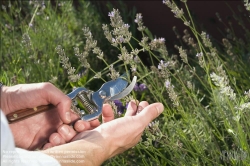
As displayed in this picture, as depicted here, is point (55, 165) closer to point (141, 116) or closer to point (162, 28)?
point (141, 116)

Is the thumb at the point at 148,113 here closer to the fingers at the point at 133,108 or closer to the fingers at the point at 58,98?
the fingers at the point at 133,108

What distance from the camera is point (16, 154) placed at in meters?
1.66

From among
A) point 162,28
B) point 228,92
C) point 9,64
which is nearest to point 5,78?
point 9,64

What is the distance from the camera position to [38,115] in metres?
2.47

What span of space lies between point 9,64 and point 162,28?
167 cm

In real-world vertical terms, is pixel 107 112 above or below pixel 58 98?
below

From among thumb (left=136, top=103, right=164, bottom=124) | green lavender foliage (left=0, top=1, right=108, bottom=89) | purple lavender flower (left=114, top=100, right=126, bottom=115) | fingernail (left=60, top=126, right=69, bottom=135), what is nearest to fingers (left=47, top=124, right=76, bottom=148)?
fingernail (left=60, top=126, right=69, bottom=135)

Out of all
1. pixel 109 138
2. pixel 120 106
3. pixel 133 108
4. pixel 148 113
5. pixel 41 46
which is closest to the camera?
pixel 109 138

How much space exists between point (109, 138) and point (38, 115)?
0.46 metres

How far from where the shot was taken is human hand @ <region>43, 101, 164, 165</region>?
2035 millimetres

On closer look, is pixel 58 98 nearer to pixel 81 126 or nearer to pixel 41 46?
pixel 81 126

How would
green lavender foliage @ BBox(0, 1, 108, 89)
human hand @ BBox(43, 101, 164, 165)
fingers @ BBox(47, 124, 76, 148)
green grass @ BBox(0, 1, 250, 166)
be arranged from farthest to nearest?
1. green lavender foliage @ BBox(0, 1, 108, 89)
2. green grass @ BBox(0, 1, 250, 166)
3. fingers @ BBox(47, 124, 76, 148)
4. human hand @ BBox(43, 101, 164, 165)

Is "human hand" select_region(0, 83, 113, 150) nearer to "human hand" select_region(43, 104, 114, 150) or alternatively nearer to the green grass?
"human hand" select_region(43, 104, 114, 150)

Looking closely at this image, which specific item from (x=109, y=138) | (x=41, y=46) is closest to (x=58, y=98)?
(x=109, y=138)
